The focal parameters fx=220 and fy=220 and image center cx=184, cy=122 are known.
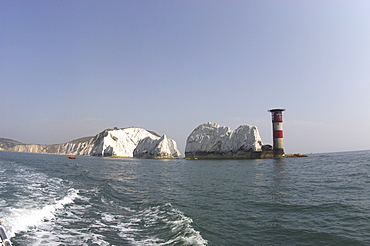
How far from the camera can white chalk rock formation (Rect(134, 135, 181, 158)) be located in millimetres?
111062

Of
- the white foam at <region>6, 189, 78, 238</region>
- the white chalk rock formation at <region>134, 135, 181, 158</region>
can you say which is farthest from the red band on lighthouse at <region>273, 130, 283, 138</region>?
the white foam at <region>6, 189, 78, 238</region>

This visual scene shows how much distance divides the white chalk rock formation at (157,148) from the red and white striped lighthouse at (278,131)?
5727 cm

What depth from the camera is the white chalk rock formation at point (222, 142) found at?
74.0 meters

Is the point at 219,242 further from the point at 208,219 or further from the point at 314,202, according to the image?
the point at 314,202

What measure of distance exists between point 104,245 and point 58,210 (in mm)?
6134

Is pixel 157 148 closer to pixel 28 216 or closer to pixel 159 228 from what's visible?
pixel 28 216

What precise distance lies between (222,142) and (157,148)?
4008 centimetres

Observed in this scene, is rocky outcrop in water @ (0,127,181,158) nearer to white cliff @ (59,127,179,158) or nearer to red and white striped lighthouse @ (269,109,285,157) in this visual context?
white cliff @ (59,127,179,158)

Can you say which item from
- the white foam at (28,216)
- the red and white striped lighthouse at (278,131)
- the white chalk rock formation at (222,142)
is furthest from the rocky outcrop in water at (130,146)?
the white foam at (28,216)

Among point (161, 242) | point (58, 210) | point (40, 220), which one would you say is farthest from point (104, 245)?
point (58, 210)

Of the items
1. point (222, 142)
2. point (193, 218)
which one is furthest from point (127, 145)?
point (193, 218)

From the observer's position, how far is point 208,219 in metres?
10.3

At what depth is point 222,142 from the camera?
83.3 m

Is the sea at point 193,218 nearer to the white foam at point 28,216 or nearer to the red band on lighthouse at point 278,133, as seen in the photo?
the white foam at point 28,216
